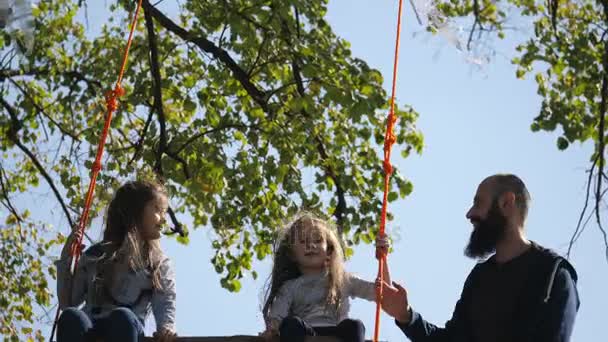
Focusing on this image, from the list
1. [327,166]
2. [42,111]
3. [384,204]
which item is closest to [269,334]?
[384,204]

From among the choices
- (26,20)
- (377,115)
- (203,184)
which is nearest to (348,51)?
(377,115)

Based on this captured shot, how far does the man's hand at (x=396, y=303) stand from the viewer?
578cm

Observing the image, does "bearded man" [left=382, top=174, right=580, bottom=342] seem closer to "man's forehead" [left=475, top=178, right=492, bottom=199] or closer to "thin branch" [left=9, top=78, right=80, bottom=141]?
"man's forehead" [left=475, top=178, right=492, bottom=199]

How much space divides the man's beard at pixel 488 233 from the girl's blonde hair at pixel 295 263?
0.75 m

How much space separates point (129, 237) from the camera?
6.27 m

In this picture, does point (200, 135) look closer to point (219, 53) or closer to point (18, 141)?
point (219, 53)

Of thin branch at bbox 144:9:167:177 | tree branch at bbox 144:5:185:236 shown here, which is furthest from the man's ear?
thin branch at bbox 144:9:167:177

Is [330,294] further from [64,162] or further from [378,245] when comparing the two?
[64,162]

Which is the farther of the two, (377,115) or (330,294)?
(377,115)

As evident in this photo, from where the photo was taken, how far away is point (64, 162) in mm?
12383

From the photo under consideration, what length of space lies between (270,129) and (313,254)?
5.06 m

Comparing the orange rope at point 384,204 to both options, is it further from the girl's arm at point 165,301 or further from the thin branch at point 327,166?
the thin branch at point 327,166

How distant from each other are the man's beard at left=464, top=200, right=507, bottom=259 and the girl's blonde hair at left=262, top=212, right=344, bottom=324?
0.75 metres

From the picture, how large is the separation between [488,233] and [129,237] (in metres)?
1.72
